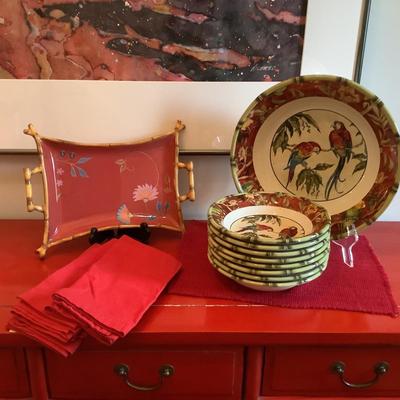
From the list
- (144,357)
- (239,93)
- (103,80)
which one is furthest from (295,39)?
(144,357)

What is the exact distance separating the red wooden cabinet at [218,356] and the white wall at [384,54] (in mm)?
482

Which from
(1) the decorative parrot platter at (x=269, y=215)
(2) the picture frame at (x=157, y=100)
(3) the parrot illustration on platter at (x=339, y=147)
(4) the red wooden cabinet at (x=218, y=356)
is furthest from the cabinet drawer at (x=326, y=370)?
(2) the picture frame at (x=157, y=100)

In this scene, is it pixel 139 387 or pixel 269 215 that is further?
pixel 269 215

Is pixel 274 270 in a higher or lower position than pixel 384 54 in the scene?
lower

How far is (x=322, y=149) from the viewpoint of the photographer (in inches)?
37.6

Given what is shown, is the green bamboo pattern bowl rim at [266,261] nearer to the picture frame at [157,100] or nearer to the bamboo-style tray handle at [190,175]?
the bamboo-style tray handle at [190,175]

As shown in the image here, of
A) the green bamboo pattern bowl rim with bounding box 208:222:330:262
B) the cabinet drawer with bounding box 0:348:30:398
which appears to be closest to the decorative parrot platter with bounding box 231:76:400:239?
the green bamboo pattern bowl rim with bounding box 208:222:330:262

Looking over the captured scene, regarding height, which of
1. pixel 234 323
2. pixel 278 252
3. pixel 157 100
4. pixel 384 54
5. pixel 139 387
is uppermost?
pixel 384 54

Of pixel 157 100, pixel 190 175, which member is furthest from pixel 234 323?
pixel 157 100

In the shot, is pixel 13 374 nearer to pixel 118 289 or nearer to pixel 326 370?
pixel 118 289

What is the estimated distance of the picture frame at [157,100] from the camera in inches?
36.7

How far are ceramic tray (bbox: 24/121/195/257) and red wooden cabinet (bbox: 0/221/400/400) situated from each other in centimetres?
22

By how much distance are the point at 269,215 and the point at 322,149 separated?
0.69ft

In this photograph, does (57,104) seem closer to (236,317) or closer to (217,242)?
(217,242)
